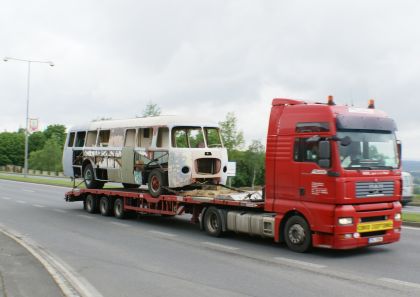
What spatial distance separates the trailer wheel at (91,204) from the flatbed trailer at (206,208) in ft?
1.81

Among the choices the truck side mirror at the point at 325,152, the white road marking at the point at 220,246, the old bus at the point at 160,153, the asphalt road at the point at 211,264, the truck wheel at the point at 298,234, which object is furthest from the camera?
the old bus at the point at 160,153

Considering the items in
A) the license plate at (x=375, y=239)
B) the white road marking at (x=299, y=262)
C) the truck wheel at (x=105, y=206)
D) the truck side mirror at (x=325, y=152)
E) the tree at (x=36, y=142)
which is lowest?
the white road marking at (x=299, y=262)

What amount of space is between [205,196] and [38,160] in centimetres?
9441

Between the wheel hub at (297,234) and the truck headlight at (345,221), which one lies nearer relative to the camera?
the truck headlight at (345,221)

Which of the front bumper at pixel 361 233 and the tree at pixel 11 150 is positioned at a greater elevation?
the tree at pixel 11 150

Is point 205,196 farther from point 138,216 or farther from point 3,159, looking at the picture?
point 3,159

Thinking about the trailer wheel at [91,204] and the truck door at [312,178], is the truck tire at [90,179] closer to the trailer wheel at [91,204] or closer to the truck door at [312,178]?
the trailer wheel at [91,204]

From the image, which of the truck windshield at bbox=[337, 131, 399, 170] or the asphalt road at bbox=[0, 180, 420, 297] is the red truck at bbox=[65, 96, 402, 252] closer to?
the truck windshield at bbox=[337, 131, 399, 170]

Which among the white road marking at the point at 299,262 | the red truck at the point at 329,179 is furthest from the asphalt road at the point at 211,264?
the red truck at the point at 329,179

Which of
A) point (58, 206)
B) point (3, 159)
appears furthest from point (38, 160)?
point (58, 206)

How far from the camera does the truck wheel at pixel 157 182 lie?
15.0 metres

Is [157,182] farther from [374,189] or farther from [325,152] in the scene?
[374,189]

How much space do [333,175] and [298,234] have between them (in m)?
1.52

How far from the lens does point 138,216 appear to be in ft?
59.3
